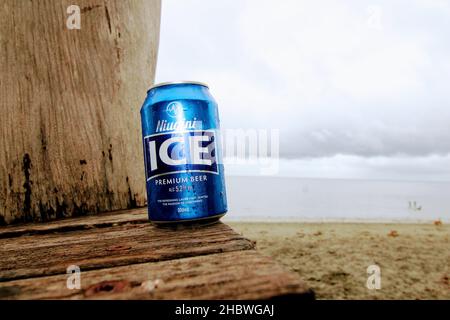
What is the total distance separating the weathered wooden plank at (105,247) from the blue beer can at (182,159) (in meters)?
0.08

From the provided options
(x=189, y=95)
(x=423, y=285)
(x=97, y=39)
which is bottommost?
Result: (x=423, y=285)

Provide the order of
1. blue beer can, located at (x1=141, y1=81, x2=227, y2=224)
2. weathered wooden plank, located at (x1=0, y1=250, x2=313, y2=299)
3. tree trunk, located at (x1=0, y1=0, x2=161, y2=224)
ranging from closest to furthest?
1. weathered wooden plank, located at (x1=0, y1=250, x2=313, y2=299)
2. blue beer can, located at (x1=141, y1=81, x2=227, y2=224)
3. tree trunk, located at (x1=0, y1=0, x2=161, y2=224)

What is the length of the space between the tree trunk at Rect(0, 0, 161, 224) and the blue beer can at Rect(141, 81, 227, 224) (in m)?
0.39

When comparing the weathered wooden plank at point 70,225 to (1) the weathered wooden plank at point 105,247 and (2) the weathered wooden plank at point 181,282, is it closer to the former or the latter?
(1) the weathered wooden plank at point 105,247

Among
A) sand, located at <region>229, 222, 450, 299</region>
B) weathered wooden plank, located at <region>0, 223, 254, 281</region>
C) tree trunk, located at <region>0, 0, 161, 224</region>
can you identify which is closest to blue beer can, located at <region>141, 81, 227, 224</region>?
weathered wooden plank, located at <region>0, 223, 254, 281</region>

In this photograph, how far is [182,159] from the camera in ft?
3.29

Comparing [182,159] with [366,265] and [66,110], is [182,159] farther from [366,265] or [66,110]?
[366,265]

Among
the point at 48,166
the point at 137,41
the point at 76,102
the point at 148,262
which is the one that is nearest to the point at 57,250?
the point at 148,262

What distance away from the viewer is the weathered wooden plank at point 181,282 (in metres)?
0.44

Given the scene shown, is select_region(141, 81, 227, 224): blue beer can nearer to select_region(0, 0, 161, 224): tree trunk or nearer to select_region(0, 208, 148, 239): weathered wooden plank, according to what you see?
select_region(0, 208, 148, 239): weathered wooden plank

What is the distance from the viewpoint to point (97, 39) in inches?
53.9

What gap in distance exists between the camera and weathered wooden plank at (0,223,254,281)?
0.64 metres
